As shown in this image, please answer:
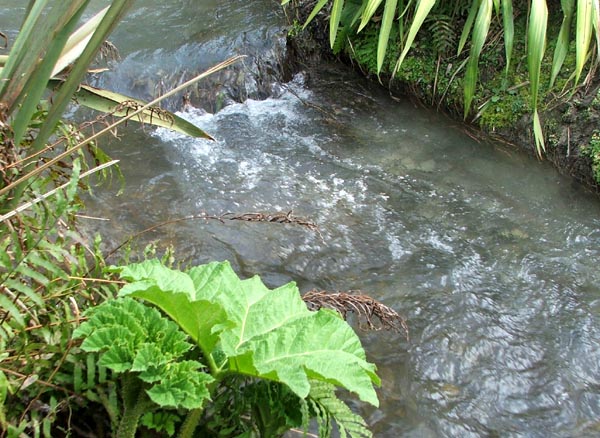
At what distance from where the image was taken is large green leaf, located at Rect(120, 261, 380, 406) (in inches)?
55.7

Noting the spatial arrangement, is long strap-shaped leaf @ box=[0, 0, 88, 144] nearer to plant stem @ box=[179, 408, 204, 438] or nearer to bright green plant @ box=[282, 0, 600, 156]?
plant stem @ box=[179, 408, 204, 438]

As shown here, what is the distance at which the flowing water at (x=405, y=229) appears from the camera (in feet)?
8.29

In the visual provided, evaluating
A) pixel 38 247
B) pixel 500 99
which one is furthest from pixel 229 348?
pixel 500 99

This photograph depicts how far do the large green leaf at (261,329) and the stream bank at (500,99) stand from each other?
9.54 ft

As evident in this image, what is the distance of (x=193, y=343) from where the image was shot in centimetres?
154

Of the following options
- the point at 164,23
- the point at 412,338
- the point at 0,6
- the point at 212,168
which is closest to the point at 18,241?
the point at 412,338

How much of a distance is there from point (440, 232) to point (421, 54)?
5.75 ft

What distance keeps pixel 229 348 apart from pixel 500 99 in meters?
3.43

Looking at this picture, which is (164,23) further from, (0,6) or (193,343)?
(193,343)

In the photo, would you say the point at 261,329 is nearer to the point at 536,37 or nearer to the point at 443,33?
the point at 536,37

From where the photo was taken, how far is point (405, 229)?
3434mm

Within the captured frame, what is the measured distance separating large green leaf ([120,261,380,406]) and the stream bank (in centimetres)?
291

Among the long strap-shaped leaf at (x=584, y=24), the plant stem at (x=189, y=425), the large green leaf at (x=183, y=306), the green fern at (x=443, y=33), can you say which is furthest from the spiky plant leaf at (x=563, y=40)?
the plant stem at (x=189, y=425)

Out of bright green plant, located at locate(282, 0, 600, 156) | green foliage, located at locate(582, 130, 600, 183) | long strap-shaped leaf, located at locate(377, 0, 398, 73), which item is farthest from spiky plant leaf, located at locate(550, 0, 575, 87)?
long strap-shaped leaf, located at locate(377, 0, 398, 73)
